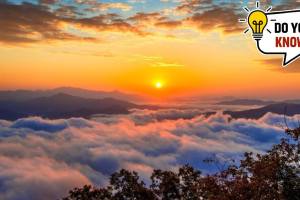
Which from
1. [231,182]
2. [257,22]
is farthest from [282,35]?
[231,182]

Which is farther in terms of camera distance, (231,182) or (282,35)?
(282,35)

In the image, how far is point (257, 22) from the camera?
80.2 ft

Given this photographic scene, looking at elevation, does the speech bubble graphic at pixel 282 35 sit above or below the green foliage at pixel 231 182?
above

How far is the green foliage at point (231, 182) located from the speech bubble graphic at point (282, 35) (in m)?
5.05

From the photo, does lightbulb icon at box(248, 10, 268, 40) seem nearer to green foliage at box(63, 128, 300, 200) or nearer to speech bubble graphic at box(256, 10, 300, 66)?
speech bubble graphic at box(256, 10, 300, 66)

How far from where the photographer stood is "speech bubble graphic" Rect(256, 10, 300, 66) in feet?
80.1

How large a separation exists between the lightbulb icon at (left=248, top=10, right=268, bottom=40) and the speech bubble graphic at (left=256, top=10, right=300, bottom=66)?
0.20 meters

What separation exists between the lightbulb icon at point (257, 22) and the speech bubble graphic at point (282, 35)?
0.20m

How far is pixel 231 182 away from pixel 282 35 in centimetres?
940

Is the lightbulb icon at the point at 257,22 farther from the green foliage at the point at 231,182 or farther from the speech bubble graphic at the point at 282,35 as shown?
the green foliage at the point at 231,182

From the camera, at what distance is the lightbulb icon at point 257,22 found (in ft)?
79.8

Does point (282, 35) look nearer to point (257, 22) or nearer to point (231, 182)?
point (257, 22)

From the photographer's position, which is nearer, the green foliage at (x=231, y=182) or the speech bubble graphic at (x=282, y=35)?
the green foliage at (x=231, y=182)

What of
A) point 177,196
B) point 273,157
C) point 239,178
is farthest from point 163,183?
point 273,157
